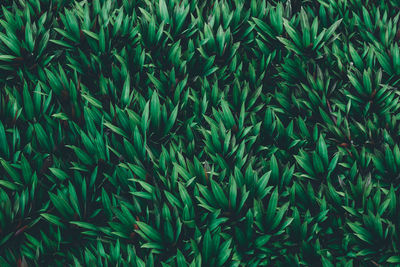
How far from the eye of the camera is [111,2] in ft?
7.75

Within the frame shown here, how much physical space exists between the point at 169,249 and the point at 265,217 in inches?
16.2

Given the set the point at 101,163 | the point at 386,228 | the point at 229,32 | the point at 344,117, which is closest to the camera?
the point at 386,228

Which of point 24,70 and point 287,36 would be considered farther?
point 287,36

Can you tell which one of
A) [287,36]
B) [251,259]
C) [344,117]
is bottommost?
[251,259]

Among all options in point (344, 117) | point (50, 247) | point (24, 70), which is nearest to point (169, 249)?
point (50, 247)

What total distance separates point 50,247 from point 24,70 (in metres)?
0.99

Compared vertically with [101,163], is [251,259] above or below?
below

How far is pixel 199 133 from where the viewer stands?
A: 6.62 feet

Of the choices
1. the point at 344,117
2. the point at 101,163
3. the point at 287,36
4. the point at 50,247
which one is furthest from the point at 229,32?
the point at 50,247

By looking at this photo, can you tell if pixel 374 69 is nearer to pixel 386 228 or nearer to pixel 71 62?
pixel 386 228

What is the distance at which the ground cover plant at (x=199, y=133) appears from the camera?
5.31 ft

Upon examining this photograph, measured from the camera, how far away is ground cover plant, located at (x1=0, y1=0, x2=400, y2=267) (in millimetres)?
1619

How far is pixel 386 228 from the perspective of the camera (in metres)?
1.59

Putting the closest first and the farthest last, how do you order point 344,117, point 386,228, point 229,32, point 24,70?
point 386,228, point 344,117, point 24,70, point 229,32
